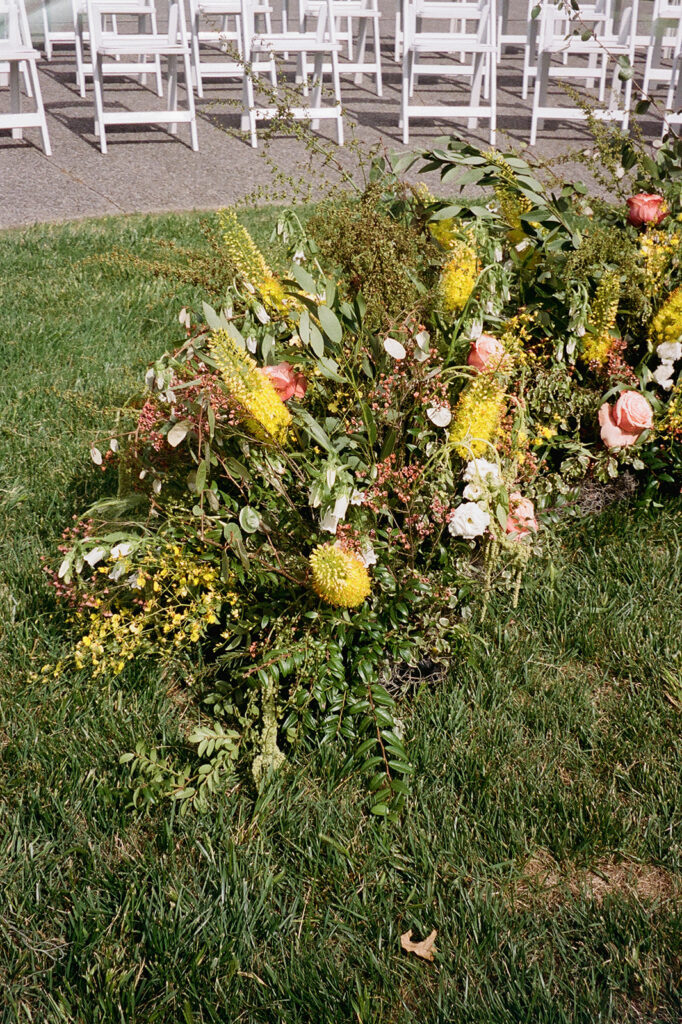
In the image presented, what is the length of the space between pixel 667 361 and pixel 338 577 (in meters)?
1.28

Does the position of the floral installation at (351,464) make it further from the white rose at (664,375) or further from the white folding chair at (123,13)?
the white folding chair at (123,13)

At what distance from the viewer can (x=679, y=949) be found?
170 cm

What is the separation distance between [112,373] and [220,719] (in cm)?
187

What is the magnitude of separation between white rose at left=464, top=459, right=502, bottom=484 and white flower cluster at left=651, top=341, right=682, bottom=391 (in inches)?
29.2

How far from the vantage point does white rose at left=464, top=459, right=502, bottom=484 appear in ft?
7.14

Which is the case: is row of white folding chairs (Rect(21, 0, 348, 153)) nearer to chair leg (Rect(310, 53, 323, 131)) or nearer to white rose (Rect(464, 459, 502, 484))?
chair leg (Rect(310, 53, 323, 131))

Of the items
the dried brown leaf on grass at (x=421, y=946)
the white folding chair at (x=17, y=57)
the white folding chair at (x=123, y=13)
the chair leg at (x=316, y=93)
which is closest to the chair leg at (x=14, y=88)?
the white folding chair at (x=17, y=57)

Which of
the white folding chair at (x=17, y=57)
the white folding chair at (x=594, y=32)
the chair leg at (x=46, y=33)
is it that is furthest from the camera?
the chair leg at (x=46, y=33)

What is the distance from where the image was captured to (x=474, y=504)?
85.0 inches

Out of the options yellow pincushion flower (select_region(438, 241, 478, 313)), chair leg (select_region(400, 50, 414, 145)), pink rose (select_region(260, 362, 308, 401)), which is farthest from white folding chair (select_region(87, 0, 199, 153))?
pink rose (select_region(260, 362, 308, 401))

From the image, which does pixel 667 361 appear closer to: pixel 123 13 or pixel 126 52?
pixel 126 52

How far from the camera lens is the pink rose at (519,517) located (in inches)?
89.7

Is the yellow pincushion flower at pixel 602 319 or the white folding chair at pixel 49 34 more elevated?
the white folding chair at pixel 49 34

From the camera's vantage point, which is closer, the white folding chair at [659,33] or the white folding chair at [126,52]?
the white folding chair at [126,52]
